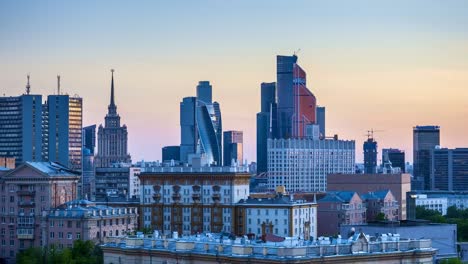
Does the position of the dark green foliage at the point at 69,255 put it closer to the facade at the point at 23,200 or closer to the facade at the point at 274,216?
the facade at the point at 23,200

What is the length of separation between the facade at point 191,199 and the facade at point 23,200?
13840 mm

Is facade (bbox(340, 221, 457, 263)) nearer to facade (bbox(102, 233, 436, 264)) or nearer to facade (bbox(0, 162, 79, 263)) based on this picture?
facade (bbox(0, 162, 79, 263))

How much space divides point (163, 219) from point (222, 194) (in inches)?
333

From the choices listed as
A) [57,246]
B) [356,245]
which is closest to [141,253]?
[356,245]

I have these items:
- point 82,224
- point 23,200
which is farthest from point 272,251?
point 23,200

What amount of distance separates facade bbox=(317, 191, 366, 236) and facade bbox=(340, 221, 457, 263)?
50.3 meters

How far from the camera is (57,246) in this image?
138m

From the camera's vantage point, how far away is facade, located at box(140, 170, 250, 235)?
522 ft

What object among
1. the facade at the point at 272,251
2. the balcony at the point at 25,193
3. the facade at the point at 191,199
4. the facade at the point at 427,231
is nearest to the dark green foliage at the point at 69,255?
the balcony at the point at 25,193

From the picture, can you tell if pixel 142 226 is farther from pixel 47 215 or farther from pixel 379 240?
pixel 379 240

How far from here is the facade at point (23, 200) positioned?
14888cm

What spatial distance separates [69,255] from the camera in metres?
118

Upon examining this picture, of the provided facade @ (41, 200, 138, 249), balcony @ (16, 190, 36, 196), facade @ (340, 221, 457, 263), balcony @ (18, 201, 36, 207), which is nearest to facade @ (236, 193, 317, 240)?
facade @ (41, 200, 138, 249)

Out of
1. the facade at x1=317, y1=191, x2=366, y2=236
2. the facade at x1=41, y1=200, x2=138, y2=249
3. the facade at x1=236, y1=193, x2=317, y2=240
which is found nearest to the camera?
the facade at x1=41, y1=200, x2=138, y2=249
